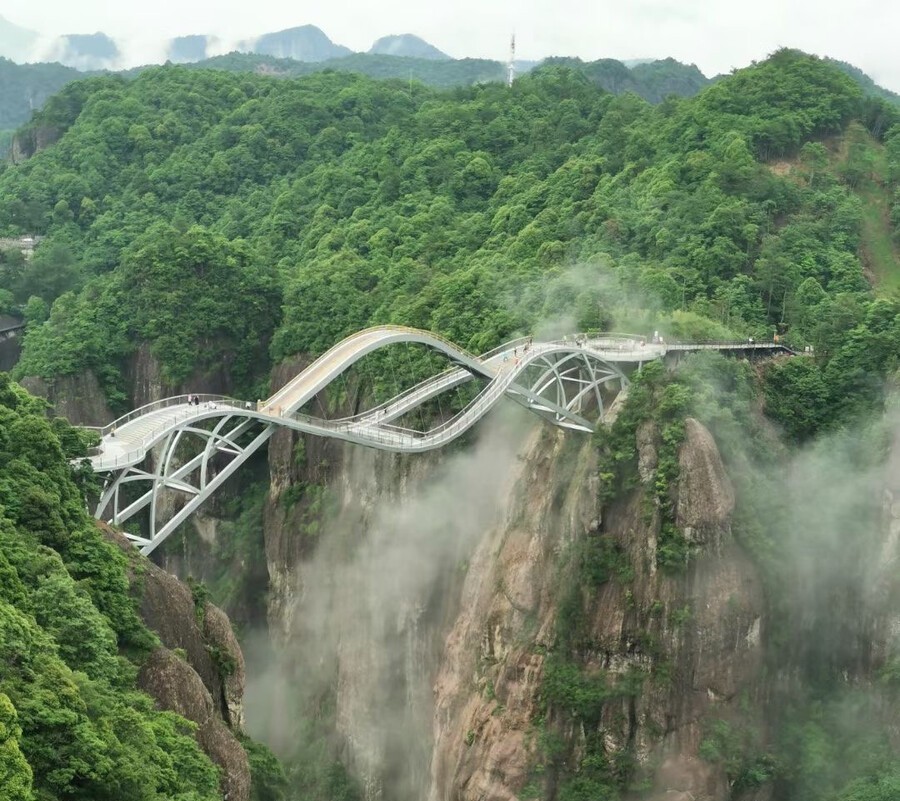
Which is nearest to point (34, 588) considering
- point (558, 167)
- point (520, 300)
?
point (520, 300)

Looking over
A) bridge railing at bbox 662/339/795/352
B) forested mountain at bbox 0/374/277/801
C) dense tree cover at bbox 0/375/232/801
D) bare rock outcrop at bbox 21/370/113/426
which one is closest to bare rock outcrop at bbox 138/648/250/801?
forested mountain at bbox 0/374/277/801

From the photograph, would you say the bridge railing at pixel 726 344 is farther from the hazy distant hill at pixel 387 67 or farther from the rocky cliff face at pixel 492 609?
the hazy distant hill at pixel 387 67

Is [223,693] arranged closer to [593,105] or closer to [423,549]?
[423,549]

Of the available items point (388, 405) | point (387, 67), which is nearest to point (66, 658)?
point (388, 405)

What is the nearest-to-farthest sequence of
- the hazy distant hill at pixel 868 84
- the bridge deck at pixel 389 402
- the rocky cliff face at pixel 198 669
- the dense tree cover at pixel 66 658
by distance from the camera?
the dense tree cover at pixel 66 658
the rocky cliff face at pixel 198 669
the bridge deck at pixel 389 402
the hazy distant hill at pixel 868 84

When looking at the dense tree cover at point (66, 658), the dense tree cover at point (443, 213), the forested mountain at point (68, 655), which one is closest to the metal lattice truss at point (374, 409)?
the forested mountain at point (68, 655)

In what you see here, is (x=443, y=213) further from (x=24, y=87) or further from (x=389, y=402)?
(x=24, y=87)
